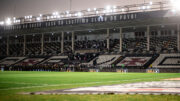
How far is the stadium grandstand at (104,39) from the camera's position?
181 ft

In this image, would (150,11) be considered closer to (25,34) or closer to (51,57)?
(51,57)

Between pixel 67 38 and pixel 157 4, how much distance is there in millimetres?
34820

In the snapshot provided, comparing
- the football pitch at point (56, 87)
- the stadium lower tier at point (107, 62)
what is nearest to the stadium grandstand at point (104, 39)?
the stadium lower tier at point (107, 62)

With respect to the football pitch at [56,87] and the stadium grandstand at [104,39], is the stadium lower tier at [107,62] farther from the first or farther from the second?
the football pitch at [56,87]

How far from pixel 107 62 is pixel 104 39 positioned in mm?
18284

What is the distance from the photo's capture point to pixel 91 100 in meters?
8.38

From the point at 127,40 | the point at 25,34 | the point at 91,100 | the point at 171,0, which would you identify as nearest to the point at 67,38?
the point at 25,34

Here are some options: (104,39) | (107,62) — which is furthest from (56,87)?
(104,39)

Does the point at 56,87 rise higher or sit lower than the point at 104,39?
lower

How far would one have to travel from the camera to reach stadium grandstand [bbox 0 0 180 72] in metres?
55.1

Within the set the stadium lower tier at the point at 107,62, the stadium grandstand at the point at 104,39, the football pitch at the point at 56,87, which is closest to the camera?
the football pitch at the point at 56,87

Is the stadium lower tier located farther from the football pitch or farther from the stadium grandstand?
the football pitch

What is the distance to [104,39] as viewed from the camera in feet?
251

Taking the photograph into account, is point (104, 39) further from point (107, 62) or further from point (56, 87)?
point (56, 87)
